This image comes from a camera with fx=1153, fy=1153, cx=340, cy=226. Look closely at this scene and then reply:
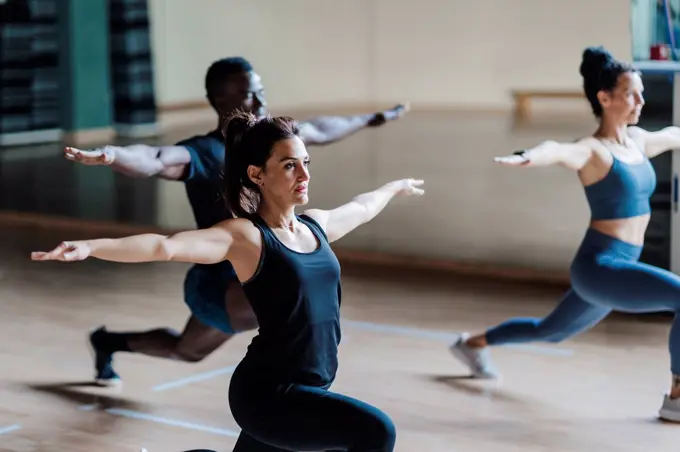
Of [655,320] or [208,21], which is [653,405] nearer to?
[655,320]

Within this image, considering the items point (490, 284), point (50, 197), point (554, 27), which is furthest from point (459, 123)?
point (490, 284)

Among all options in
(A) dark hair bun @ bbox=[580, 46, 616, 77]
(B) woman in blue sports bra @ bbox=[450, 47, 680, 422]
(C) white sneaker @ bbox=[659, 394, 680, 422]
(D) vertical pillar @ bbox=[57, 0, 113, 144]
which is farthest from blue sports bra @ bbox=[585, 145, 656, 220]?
(D) vertical pillar @ bbox=[57, 0, 113, 144]

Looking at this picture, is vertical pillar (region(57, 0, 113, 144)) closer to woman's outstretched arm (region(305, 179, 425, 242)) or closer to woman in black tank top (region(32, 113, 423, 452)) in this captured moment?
woman's outstretched arm (region(305, 179, 425, 242))

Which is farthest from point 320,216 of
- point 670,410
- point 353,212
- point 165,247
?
point 670,410

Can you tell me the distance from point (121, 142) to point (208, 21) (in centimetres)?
370

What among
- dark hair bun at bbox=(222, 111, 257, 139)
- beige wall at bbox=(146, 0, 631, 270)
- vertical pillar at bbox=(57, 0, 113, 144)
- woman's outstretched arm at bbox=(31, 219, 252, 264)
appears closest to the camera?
woman's outstretched arm at bbox=(31, 219, 252, 264)

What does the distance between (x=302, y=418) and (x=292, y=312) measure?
261mm

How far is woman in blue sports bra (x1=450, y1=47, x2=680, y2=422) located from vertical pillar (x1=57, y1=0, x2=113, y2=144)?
34.3ft

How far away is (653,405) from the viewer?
14.2 feet

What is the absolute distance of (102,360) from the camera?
4668mm

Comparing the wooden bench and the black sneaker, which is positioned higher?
the black sneaker

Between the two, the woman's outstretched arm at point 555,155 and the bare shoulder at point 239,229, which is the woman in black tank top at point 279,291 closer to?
the bare shoulder at point 239,229

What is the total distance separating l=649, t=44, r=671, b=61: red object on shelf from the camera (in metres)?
5.67

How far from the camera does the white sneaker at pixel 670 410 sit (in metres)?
4.09
